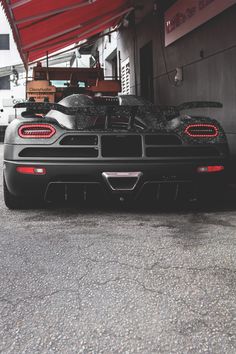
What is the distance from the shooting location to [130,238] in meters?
3.25

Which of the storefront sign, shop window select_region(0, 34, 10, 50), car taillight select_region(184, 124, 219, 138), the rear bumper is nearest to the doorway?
the storefront sign

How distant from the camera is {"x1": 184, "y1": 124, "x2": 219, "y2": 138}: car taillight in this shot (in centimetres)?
408

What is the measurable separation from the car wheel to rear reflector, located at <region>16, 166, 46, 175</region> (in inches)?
14.5

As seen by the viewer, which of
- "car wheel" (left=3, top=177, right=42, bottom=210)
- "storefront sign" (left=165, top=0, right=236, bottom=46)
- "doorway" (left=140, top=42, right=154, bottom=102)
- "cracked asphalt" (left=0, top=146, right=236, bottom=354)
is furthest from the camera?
"doorway" (left=140, top=42, right=154, bottom=102)

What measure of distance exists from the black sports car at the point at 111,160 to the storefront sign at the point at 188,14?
3405 millimetres

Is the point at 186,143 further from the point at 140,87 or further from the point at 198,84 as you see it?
the point at 140,87

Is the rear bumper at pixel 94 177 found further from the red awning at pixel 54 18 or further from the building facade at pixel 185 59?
the red awning at pixel 54 18

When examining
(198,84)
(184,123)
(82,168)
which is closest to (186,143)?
(184,123)

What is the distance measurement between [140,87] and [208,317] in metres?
12.6

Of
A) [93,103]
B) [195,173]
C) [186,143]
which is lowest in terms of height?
[195,173]

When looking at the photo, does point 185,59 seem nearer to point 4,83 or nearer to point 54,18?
point 54,18

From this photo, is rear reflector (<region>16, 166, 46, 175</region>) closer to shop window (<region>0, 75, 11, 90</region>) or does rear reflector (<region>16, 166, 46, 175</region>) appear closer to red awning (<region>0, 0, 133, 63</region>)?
red awning (<region>0, 0, 133, 63</region>)

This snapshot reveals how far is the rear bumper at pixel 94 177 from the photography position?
3869 mm

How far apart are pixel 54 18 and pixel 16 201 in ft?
16.4
